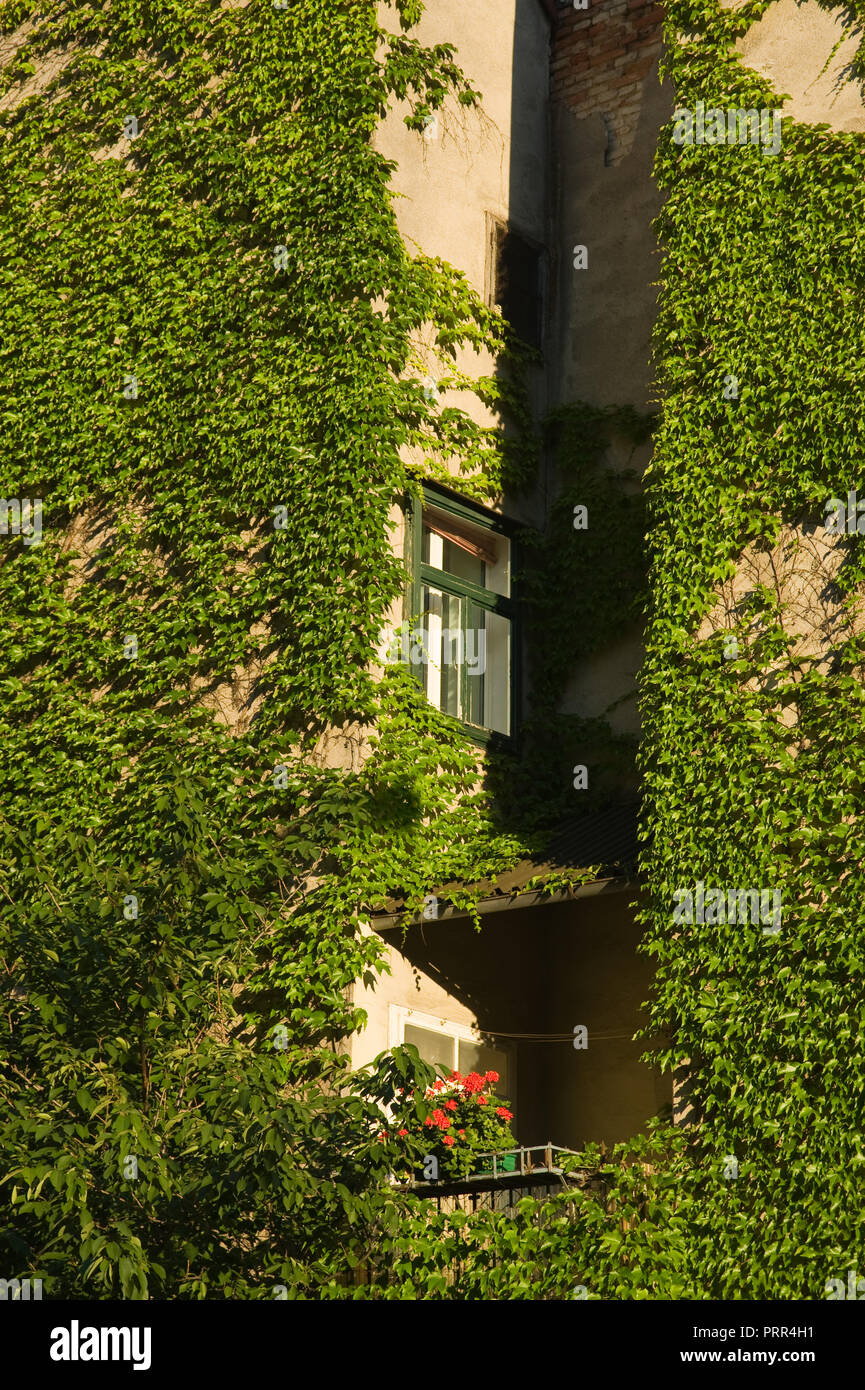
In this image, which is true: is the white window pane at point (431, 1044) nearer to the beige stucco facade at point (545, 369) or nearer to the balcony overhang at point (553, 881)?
the beige stucco facade at point (545, 369)

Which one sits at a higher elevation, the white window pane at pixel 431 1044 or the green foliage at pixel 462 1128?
the white window pane at pixel 431 1044

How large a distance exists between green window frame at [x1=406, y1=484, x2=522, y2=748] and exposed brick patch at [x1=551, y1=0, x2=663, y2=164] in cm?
394

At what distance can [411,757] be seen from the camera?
45.2 feet

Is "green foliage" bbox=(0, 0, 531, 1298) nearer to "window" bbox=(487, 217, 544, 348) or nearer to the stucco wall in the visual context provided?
"window" bbox=(487, 217, 544, 348)

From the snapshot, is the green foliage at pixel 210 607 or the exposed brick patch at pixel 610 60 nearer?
the green foliage at pixel 210 607

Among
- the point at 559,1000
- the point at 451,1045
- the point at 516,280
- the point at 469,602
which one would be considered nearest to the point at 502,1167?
the point at 451,1045

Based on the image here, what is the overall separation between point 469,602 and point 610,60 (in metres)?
5.67

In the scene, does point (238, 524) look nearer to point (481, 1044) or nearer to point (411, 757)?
point (411, 757)

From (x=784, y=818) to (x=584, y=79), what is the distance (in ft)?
28.3

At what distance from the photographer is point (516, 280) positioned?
16625 mm

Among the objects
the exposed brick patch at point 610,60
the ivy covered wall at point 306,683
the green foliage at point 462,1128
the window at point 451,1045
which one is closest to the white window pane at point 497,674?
the ivy covered wall at point 306,683

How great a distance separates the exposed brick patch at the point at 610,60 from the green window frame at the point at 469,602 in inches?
155

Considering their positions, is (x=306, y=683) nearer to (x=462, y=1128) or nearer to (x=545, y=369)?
(x=462, y=1128)

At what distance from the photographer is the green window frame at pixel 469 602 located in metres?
14.7
